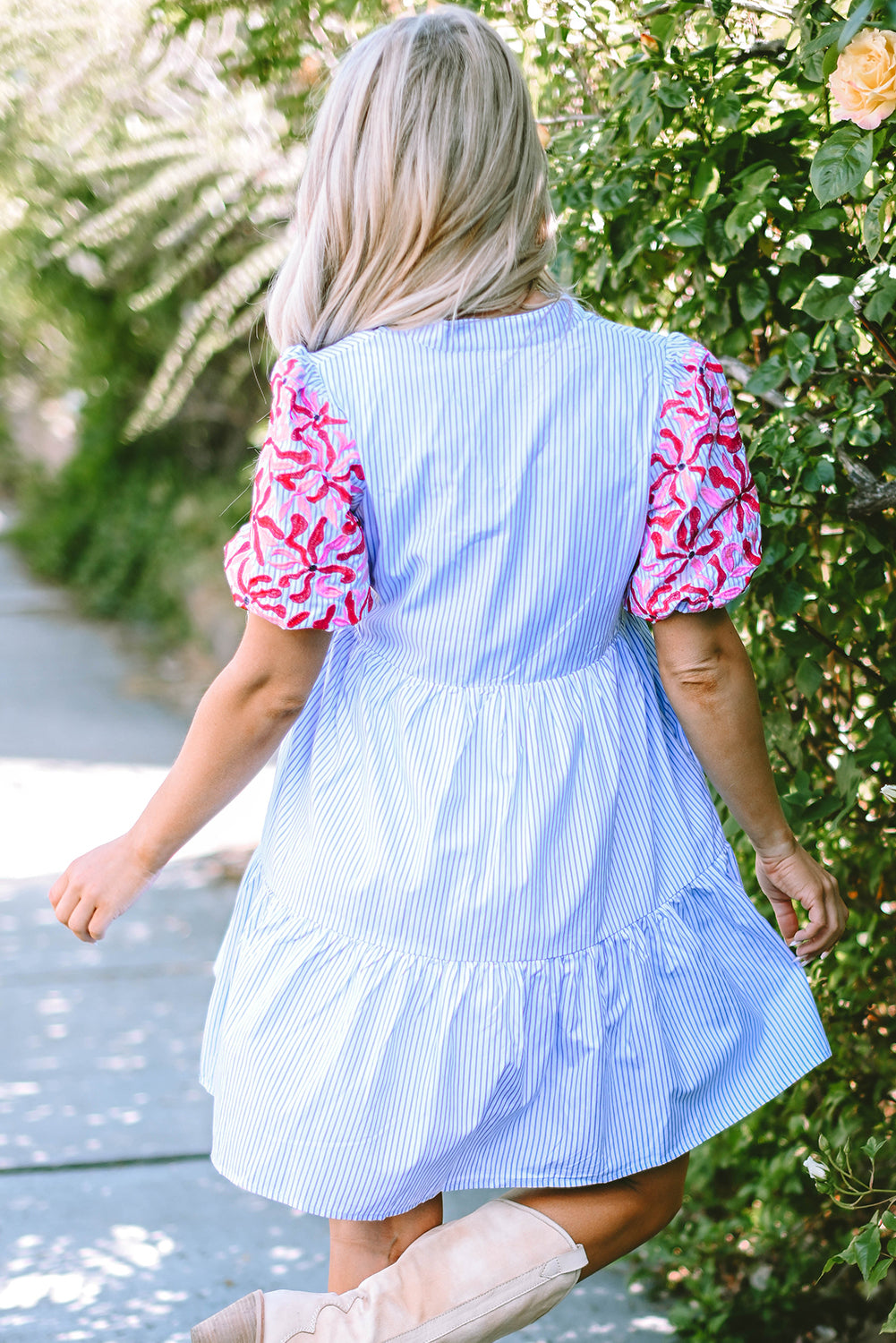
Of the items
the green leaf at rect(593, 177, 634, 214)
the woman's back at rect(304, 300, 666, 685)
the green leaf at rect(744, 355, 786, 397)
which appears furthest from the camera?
the green leaf at rect(593, 177, 634, 214)

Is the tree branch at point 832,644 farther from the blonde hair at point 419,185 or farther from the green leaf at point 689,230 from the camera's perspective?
the blonde hair at point 419,185

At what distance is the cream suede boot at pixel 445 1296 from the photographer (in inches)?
58.8

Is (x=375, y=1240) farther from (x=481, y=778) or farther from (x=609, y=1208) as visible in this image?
(x=481, y=778)

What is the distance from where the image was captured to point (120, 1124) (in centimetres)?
302

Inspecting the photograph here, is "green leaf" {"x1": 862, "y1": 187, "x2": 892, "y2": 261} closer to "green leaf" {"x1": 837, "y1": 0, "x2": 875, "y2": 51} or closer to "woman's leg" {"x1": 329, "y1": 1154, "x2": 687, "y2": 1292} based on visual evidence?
"green leaf" {"x1": 837, "y1": 0, "x2": 875, "y2": 51}

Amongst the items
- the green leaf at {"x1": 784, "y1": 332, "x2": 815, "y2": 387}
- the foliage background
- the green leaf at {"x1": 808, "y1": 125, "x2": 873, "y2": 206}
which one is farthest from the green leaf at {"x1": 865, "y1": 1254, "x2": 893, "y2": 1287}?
the green leaf at {"x1": 808, "y1": 125, "x2": 873, "y2": 206}

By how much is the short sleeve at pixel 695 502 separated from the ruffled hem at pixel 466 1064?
354 millimetres

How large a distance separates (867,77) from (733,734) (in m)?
0.71

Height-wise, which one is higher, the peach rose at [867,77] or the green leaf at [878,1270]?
the peach rose at [867,77]

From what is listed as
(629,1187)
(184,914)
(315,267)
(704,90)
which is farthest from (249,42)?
(184,914)

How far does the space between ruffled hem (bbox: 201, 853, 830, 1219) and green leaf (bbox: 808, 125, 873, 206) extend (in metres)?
0.79

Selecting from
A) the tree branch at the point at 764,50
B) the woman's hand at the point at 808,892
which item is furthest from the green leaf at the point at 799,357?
the woman's hand at the point at 808,892

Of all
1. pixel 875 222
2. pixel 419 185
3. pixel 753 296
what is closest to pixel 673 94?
pixel 753 296

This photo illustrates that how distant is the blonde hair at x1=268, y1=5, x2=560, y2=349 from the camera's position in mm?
1448
